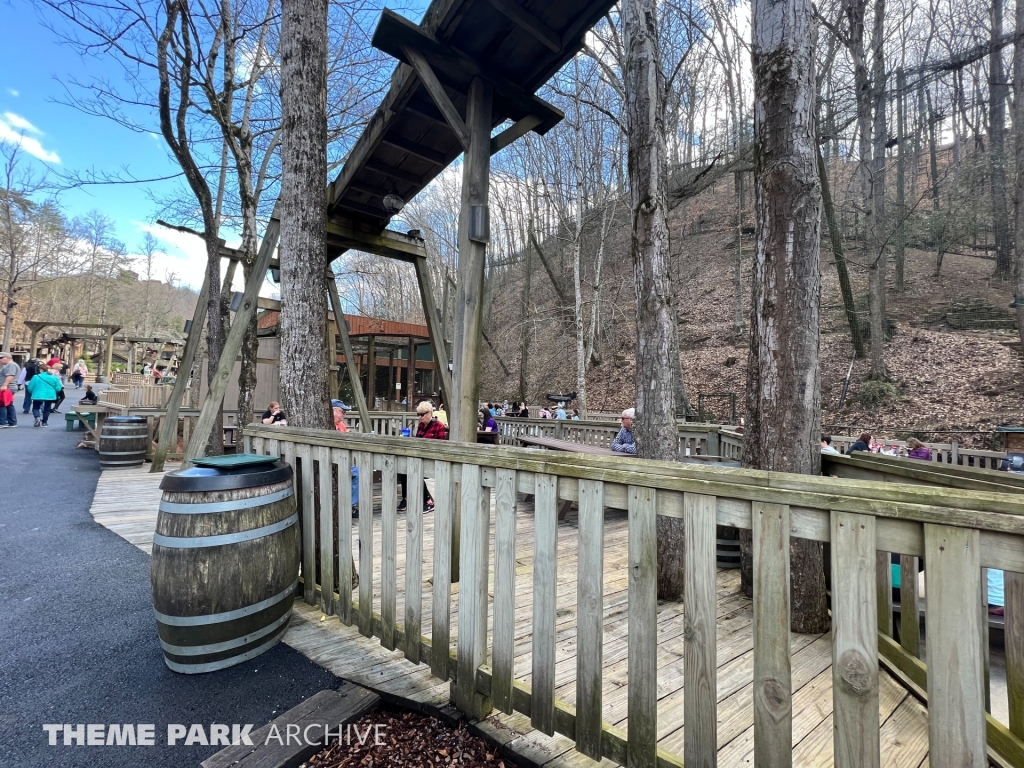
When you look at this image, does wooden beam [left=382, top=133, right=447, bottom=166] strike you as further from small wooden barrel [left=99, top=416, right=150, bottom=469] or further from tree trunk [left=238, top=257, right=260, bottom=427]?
small wooden barrel [left=99, top=416, right=150, bottom=469]

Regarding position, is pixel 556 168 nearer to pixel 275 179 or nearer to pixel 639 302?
pixel 275 179

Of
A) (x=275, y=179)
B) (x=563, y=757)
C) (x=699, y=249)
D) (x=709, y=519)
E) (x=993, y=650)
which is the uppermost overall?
(x=699, y=249)

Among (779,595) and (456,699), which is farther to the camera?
(456,699)

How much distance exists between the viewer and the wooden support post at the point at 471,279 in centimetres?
304

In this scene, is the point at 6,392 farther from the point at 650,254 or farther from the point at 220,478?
the point at 650,254

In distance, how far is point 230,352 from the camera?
3.74 meters

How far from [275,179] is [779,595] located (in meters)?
12.1

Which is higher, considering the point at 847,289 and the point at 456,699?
the point at 847,289

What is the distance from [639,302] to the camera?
3516mm

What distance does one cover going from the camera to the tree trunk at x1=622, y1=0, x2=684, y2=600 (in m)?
3.44

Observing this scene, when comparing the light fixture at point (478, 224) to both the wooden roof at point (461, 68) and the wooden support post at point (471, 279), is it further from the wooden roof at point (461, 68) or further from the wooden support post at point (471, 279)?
the wooden roof at point (461, 68)

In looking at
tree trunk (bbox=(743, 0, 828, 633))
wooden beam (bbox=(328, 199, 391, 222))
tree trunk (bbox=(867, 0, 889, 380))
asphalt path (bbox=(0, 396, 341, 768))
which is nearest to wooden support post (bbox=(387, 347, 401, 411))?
wooden beam (bbox=(328, 199, 391, 222))

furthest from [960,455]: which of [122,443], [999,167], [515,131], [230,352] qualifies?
[999,167]

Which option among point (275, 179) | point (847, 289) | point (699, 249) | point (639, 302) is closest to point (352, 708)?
point (639, 302)
